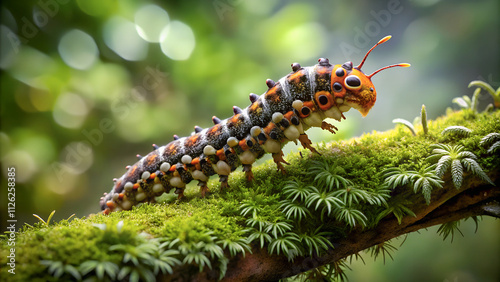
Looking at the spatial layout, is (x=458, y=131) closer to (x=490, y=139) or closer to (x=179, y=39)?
(x=490, y=139)

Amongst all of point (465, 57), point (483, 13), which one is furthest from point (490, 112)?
point (483, 13)

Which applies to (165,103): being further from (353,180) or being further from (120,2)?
(353,180)

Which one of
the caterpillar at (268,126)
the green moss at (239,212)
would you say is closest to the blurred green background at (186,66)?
the green moss at (239,212)

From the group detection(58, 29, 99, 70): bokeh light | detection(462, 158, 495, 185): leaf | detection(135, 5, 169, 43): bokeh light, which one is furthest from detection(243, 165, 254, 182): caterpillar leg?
detection(58, 29, 99, 70): bokeh light

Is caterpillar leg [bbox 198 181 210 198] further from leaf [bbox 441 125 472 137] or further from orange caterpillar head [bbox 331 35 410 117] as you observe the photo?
leaf [bbox 441 125 472 137]

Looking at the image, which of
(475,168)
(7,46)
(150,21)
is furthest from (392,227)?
(7,46)

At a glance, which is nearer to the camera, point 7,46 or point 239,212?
point 239,212
